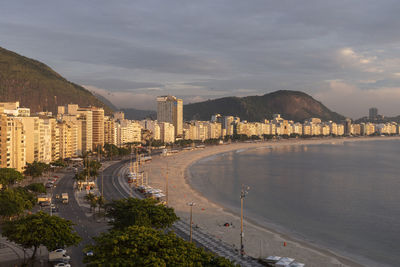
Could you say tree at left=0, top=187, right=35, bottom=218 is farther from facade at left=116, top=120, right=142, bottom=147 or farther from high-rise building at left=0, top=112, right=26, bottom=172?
facade at left=116, top=120, right=142, bottom=147

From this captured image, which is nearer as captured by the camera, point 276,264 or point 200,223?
point 276,264

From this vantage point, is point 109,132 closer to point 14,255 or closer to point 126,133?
point 126,133

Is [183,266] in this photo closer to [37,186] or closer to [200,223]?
[200,223]

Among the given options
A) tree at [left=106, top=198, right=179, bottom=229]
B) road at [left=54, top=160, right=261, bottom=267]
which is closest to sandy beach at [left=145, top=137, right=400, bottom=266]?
road at [left=54, top=160, right=261, bottom=267]

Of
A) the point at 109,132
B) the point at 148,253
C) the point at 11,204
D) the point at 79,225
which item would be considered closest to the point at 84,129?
the point at 109,132

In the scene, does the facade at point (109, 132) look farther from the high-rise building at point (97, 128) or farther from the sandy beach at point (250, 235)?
the sandy beach at point (250, 235)

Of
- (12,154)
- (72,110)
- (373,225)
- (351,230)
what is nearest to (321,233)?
(351,230)

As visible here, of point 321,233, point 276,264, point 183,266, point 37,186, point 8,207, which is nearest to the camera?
point 183,266
